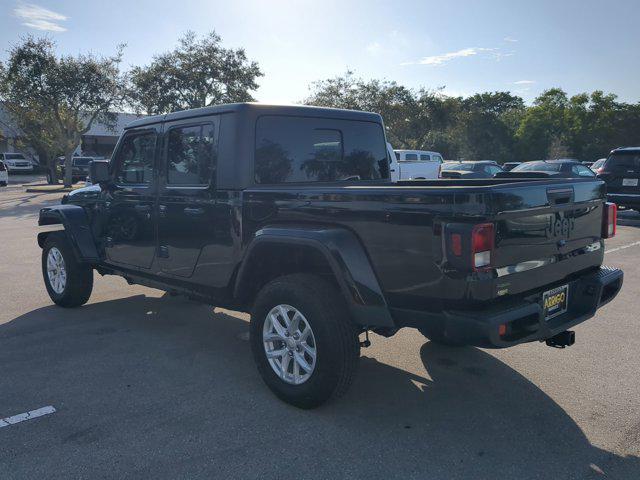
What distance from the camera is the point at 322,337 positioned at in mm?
3139

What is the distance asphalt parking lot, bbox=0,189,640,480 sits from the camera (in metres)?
2.77

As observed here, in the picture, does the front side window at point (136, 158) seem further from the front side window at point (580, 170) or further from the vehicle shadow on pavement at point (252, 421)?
the front side window at point (580, 170)

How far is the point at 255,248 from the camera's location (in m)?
3.52

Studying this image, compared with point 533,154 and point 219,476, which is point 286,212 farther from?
point 533,154

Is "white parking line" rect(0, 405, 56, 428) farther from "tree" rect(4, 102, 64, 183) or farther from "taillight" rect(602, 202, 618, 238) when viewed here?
"tree" rect(4, 102, 64, 183)

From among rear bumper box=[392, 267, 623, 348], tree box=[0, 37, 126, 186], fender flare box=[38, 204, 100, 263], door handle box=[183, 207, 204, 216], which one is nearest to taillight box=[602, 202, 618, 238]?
rear bumper box=[392, 267, 623, 348]

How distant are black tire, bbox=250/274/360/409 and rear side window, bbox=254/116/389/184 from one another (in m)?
0.93

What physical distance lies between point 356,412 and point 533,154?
5217cm

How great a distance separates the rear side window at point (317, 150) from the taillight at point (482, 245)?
1.73m

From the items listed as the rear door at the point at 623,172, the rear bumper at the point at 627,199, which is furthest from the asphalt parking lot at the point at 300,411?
the rear door at the point at 623,172

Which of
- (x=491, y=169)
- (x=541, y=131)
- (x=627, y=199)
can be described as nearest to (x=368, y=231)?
(x=627, y=199)

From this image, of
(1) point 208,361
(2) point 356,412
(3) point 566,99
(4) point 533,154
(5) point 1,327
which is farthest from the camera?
(3) point 566,99

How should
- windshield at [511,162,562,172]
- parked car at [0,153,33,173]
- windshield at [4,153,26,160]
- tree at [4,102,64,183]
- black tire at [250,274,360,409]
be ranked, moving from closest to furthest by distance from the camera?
black tire at [250,274,360,409] < windshield at [511,162,562,172] < tree at [4,102,64,183] < parked car at [0,153,33,173] < windshield at [4,153,26,160]

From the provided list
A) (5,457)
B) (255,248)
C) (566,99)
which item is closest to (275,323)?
(255,248)
